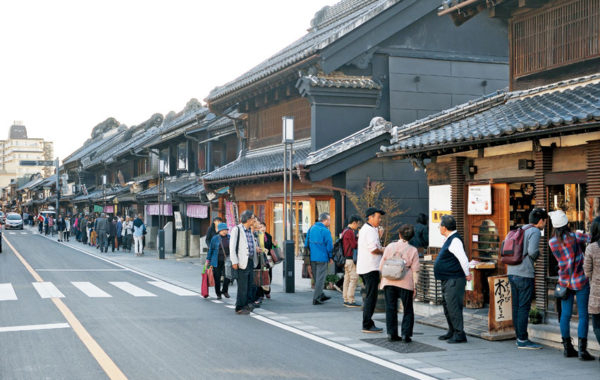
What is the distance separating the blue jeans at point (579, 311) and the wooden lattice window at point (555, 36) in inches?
198

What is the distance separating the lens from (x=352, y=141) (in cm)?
1842

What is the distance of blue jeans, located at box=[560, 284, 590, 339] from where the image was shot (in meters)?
8.62

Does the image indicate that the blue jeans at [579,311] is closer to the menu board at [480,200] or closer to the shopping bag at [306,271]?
the menu board at [480,200]

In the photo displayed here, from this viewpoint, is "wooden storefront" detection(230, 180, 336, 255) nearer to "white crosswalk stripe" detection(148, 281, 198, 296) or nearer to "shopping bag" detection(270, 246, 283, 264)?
"shopping bag" detection(270, 246, 283, 264)

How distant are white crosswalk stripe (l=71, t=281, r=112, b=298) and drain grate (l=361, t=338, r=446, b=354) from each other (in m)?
7.78

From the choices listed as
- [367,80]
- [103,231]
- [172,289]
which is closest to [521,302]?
[172,289]

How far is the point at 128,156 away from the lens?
48688 mm

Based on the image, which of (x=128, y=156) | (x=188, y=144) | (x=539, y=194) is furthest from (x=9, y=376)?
(x=128, y=156)

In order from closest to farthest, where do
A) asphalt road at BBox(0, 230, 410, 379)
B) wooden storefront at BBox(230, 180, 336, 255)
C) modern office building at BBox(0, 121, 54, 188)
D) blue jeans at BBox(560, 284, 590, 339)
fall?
asphalt road at BBox(0, 230, 410, 379), blue jeans at BBox(560, 284, 590, 339), wooden storefront at BBox(230, 180, 336, 255), modern office building at BBox(0, 121, 54, 188)

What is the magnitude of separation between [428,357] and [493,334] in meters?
1.77

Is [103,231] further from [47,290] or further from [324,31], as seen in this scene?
[47,290]

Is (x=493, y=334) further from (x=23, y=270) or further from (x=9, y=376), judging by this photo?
(x=23, y=270)

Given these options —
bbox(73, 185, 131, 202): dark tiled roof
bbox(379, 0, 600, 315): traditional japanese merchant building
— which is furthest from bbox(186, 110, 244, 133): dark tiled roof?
bbox(379, 0, 600, 315): traditional japanese merchant building

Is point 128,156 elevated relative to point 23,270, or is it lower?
elevated
